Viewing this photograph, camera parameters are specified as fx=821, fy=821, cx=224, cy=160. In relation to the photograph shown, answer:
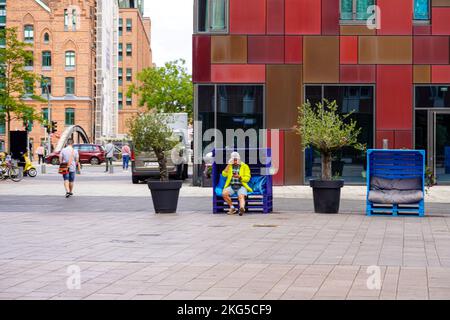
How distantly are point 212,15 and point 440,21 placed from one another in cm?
785

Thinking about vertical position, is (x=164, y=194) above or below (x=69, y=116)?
below

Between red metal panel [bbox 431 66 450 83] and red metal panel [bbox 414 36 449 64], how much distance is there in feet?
0.69

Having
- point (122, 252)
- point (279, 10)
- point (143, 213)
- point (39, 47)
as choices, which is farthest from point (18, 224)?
point (39, 47)

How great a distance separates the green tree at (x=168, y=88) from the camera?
71.8m

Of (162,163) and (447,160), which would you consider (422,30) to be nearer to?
(447,160)

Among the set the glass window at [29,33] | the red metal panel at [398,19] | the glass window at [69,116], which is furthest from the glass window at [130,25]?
the red metal panel at [398,19]

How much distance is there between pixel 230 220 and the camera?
51.8 feet

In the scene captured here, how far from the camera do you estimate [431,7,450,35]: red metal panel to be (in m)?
28.2

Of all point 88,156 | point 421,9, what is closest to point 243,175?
point 421,9

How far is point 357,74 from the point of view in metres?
28.2

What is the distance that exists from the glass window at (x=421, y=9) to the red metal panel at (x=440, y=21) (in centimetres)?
27

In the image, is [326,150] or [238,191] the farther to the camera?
[238,191]

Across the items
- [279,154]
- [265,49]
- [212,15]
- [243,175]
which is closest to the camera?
[243,175]

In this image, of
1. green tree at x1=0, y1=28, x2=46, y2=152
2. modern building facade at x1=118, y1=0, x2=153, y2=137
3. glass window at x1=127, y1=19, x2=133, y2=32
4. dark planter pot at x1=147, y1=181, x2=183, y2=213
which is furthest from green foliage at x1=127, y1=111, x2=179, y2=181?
glass window at x1=127, y1=19, x2=133, y2=32
